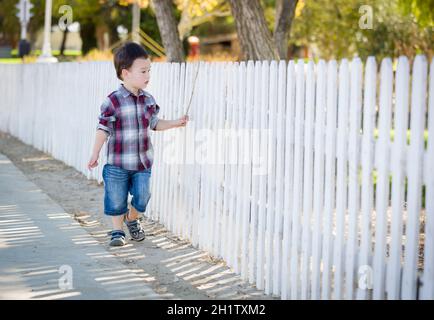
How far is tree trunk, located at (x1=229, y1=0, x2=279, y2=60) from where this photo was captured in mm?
11383

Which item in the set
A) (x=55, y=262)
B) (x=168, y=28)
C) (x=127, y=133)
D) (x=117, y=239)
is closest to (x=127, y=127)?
(x=127, y=133)

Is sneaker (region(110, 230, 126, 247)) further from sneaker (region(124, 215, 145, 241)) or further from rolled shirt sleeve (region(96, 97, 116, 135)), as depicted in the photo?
rolled shirt sleeve (region(96, 97, 116, 135))

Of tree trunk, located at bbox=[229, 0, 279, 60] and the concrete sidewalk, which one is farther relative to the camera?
tree trunk, located at bbox=[229, 0, 279, 60]

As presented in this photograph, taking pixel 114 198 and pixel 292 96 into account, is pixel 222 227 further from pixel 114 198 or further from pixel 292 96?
pixel 292 96

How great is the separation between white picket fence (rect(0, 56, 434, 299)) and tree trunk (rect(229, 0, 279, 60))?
2.46 metres

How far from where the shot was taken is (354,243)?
200 inches

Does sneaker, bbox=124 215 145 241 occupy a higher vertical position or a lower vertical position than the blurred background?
lower

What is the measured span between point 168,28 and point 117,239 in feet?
23.7

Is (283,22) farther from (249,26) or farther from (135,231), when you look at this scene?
(135,231)

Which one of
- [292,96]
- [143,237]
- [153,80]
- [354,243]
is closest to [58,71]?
[153,80]

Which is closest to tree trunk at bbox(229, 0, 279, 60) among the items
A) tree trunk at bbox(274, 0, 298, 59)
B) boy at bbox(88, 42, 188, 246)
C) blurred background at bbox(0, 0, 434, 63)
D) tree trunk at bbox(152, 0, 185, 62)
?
blurred background at bbox(0, 0, 434, 63)

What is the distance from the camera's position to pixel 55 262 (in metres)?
6.61

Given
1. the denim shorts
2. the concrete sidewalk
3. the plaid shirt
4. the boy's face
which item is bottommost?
the concrete sidewalk

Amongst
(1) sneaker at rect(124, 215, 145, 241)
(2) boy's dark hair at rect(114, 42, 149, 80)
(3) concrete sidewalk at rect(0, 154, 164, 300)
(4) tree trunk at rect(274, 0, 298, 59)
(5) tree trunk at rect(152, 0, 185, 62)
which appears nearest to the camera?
(3) concrete sidewalk at rect(0, 154, 164, 300)
